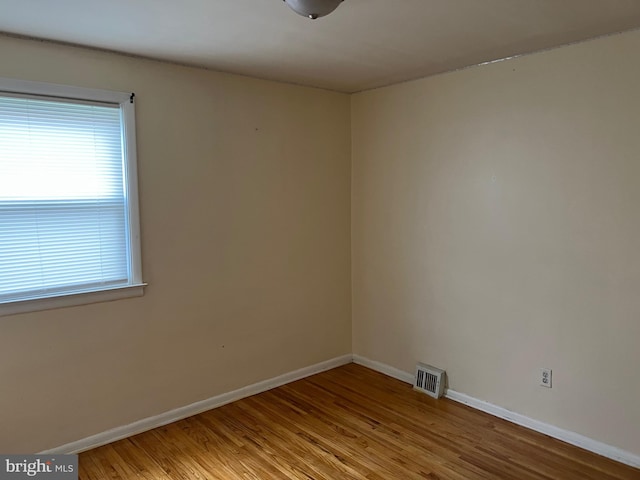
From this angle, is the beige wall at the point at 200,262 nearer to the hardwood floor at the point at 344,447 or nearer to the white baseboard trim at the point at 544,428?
the hardwood floor at the point at 344,447

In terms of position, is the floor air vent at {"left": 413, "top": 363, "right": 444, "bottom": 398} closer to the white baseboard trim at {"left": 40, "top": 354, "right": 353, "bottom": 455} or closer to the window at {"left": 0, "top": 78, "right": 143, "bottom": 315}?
the white baseboard trim at {"left": 40, "top": 354, "right": 353, "bottom": 455}

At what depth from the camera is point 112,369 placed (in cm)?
295

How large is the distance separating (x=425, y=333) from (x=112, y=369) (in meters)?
2.22

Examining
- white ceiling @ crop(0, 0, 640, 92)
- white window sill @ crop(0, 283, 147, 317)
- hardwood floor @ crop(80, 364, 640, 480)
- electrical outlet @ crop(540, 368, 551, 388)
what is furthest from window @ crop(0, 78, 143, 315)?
electrical outlet @ crop(540, 368, 551, 388)

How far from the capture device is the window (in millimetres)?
2561

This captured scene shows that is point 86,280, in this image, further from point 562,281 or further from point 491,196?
point 562,281

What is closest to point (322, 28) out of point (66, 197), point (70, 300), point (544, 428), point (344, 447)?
point (66, 197)

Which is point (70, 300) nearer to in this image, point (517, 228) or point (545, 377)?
point (517, 228)

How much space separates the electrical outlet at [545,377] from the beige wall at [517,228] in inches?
1.5

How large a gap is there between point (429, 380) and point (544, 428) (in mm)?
840

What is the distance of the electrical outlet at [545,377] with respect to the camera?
9.80 ft

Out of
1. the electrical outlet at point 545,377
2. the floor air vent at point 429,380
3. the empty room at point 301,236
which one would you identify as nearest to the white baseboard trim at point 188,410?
the empty room at point 301,236

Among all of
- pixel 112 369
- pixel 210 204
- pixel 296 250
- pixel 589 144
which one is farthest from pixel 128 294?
pixel 589 144

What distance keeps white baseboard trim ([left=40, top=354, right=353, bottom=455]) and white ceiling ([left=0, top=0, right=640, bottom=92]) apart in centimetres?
229
